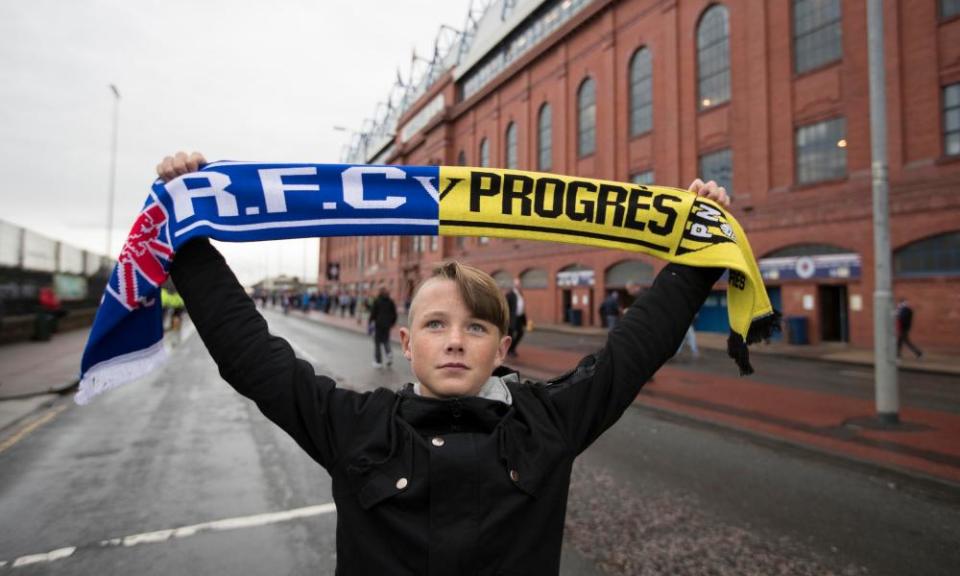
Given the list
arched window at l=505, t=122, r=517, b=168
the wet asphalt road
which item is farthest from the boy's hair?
arched window at l=505, t=122, r=517, b=168

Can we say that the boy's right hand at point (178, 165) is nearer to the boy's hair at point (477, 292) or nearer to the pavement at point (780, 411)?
the boy's hair at point (477, 292)

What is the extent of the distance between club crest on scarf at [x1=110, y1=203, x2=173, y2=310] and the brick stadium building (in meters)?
19.3

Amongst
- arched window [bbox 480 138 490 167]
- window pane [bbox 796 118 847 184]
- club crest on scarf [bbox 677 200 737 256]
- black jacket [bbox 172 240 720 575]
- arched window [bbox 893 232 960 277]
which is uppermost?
arched window [bbox 480 138 490 167]

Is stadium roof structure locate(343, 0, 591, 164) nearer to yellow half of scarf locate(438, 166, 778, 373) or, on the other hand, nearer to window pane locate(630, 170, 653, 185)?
window pane locate(630, 170, 653, 185)

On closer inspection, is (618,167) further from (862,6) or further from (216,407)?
(216,407)

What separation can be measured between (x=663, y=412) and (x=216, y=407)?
266 inches

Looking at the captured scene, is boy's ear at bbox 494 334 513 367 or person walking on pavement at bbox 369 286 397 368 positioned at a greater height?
boy's ear at bbox 494 334 513 367

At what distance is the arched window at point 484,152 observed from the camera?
1515 inches

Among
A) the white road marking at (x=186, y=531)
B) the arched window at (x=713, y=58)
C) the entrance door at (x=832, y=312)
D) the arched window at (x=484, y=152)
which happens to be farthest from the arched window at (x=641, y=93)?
the white road marking at (x=186, y=531)

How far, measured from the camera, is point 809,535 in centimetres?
349

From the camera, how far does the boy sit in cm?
Result: 133

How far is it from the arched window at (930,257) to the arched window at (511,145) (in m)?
23.4

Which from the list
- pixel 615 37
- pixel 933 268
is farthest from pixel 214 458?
pixel 615 37

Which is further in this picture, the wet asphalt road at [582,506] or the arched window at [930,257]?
the arched window at [930,257]
